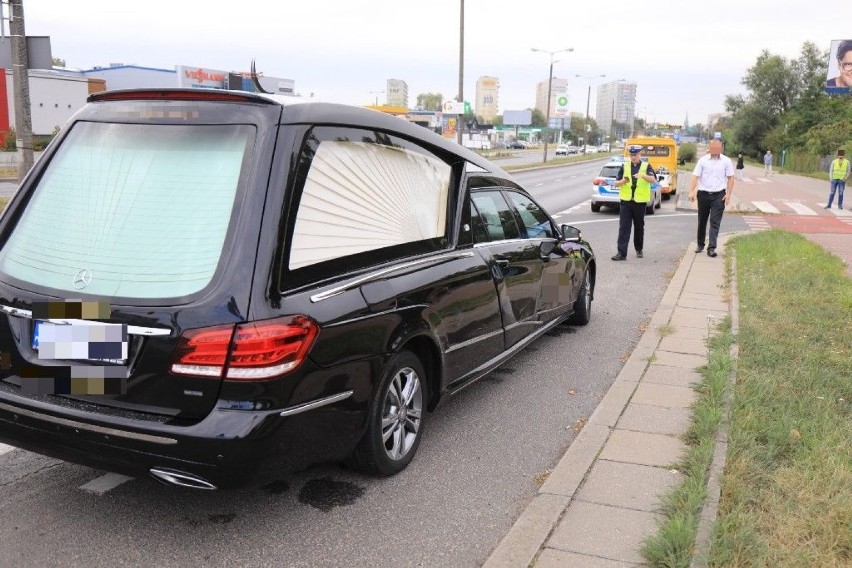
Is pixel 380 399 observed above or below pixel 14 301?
below

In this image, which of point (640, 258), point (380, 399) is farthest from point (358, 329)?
point (640, 258)

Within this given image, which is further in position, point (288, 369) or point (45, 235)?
point (45, 235)

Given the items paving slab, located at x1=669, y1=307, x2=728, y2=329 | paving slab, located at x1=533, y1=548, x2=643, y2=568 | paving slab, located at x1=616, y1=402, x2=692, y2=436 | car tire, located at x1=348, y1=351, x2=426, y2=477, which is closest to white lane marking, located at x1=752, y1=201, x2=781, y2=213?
paving slab, located at x1=669, y1=307, x2=728, y2=329

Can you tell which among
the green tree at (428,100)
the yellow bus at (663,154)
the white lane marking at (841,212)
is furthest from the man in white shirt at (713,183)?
the green tree at (428,100)

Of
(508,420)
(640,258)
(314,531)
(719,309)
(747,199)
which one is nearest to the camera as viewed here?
(314,531)

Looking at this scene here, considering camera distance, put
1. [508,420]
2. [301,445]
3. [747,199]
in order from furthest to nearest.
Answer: [747,199]
[508,420]
[301,445]

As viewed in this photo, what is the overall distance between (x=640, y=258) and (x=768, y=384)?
23.8ft

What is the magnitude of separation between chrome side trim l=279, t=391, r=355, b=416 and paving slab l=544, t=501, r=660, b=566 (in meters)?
1.07

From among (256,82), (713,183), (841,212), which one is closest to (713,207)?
(713,183)

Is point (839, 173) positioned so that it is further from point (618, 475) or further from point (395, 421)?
point (395, 421)

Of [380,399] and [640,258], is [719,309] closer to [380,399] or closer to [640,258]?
[640,258]

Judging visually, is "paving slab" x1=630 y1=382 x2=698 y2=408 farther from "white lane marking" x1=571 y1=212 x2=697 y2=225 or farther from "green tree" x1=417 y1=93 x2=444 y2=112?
"green tree" x1=417 y1=93 x2=444 y2=112

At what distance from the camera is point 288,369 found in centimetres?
303

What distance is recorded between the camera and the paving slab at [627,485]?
141 inches
